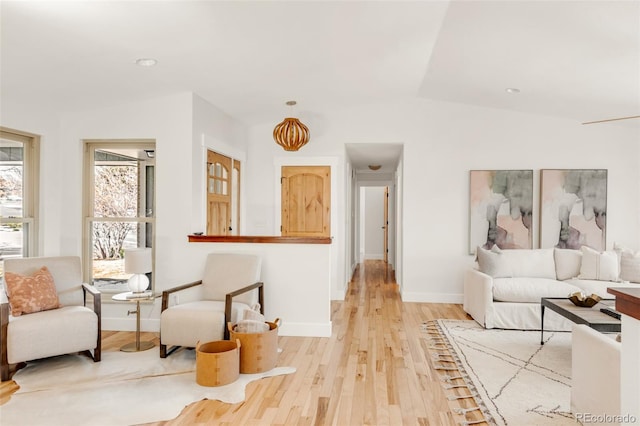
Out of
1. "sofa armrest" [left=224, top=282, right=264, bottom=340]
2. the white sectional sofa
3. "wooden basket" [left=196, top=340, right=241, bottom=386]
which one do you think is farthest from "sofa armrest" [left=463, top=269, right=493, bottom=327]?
"wooden basket" [left=196, top=340, right=241, bottom=386]

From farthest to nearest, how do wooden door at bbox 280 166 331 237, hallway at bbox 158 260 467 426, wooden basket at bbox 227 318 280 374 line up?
wooden door at bbox 280 166 331 237
wooden basket at bbox 227 318 280 374
hallway at bbox 158 260 467 426

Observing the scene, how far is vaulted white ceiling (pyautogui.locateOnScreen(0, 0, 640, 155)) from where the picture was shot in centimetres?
294

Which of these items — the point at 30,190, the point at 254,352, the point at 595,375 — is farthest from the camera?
the point at 30,190

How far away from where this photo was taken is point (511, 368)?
3480mm

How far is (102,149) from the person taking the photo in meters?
4.78

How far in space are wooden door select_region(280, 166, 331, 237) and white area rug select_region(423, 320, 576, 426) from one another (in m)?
2.19

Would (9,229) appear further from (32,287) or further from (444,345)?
(444,345)

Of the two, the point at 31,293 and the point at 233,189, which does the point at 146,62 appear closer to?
the point at 31,293

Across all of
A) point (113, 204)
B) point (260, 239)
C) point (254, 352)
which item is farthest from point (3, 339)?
point (260, 239)

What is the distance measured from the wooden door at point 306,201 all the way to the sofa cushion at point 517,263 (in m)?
2.18

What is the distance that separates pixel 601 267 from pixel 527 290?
1.02 metres

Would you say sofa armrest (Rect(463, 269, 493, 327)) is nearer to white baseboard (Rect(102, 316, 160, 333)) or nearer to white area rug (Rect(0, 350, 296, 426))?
white area rug (Rect(0, 350, 296, 426))

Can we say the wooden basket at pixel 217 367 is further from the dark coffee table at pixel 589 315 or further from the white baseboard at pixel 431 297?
the white baseboard at pixel 431 297

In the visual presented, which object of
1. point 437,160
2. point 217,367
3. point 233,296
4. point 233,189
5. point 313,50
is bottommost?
point 217,367
